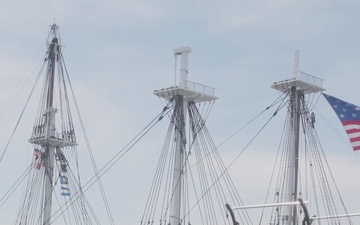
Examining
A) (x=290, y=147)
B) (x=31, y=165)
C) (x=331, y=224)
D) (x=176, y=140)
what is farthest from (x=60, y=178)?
(x=331, y=224)

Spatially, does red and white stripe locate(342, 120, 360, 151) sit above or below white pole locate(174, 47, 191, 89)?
below

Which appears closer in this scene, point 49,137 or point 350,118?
point 350,118

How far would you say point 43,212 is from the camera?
287ft

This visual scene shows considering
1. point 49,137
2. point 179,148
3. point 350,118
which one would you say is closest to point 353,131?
point 350,118

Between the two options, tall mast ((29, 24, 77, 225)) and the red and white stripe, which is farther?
tall mast ((29, 24, 77, 225))

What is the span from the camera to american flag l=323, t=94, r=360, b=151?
6316 cm

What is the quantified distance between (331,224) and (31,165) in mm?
36190

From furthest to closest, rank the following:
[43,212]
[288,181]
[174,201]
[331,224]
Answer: [43,212], [174,201], [288,181], [331,224]

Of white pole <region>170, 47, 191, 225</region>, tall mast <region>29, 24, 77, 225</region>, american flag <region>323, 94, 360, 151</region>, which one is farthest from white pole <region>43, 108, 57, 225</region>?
american flag <region>323, 94, 360, 151</region>

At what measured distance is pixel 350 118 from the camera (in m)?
64.6

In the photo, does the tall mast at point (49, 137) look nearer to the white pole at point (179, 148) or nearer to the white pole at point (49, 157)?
the white pole at point (49, 157)

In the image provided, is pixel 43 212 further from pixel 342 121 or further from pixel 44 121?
pixel 342 121

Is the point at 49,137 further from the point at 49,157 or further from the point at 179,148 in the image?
the point at 179,148

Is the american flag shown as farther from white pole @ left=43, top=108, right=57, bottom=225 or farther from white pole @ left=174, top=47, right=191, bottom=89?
white pole @ left=43, top=108, right=57, bottom=225
